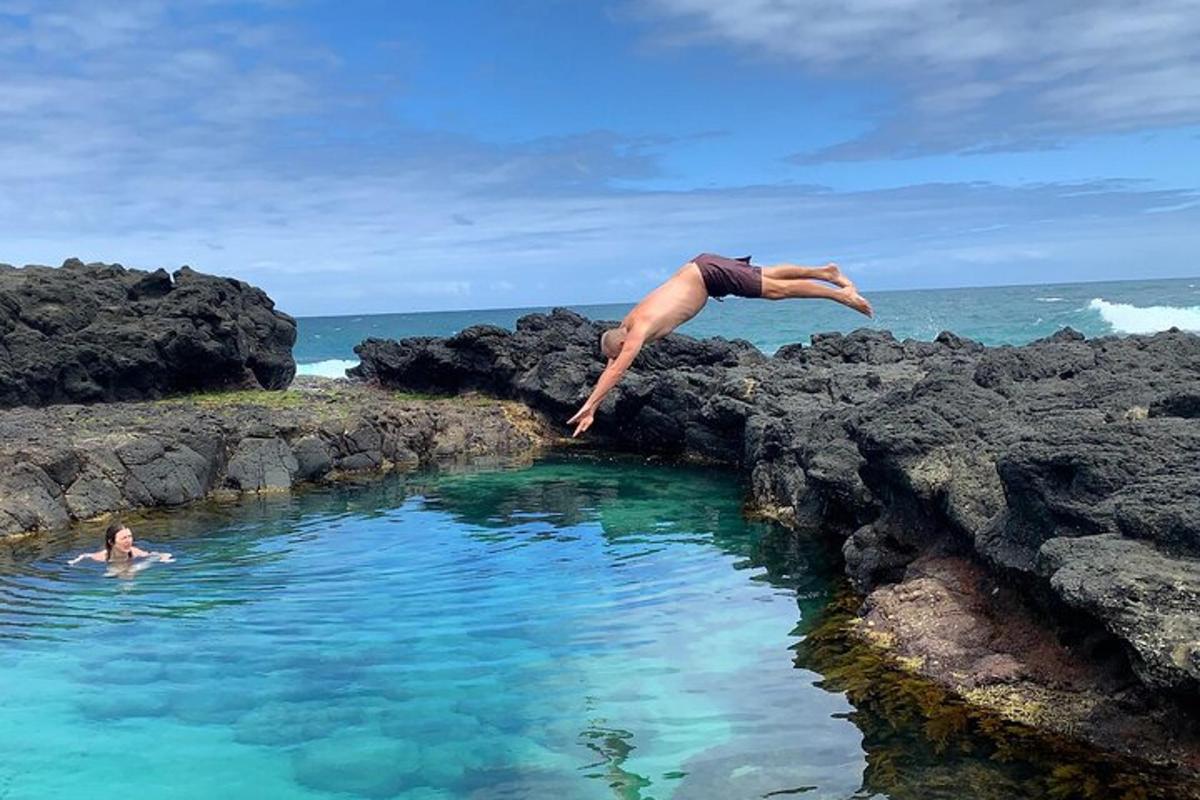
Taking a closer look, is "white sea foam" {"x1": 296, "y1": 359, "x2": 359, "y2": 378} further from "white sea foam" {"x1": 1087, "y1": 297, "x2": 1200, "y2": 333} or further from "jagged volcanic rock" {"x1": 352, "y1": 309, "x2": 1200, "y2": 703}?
"white sea foam" {"x1": 1087, "y1": 297, "x2": 1200, "y2": 333}

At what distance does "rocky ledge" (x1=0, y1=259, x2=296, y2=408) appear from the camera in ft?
99.6

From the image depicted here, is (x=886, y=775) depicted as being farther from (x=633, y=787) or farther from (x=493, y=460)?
(x=493, y=460)

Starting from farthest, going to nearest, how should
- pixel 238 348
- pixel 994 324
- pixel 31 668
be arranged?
1. pixel 994 324
2. pixel 238 348
3. pixel 31 668

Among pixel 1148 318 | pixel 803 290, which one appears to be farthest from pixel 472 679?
pixel 1148 318

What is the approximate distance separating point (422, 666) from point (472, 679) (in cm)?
85

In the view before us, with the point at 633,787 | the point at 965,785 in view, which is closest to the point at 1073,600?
the point at 965,785

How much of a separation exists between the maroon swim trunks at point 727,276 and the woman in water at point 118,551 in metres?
11.8

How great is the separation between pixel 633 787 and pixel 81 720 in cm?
601

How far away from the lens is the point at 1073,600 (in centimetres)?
786

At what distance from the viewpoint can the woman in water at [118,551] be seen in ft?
56.2

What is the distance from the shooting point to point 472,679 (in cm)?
1163

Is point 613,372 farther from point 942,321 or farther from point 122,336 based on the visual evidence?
point 942,321

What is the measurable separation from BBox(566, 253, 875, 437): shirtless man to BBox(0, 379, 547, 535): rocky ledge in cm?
1554

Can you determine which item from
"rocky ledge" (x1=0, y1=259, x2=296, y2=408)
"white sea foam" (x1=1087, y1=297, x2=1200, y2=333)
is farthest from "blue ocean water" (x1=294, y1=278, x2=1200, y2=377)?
"rocky ledge" (x1=0, y1=259, x2=296, y2=408)
